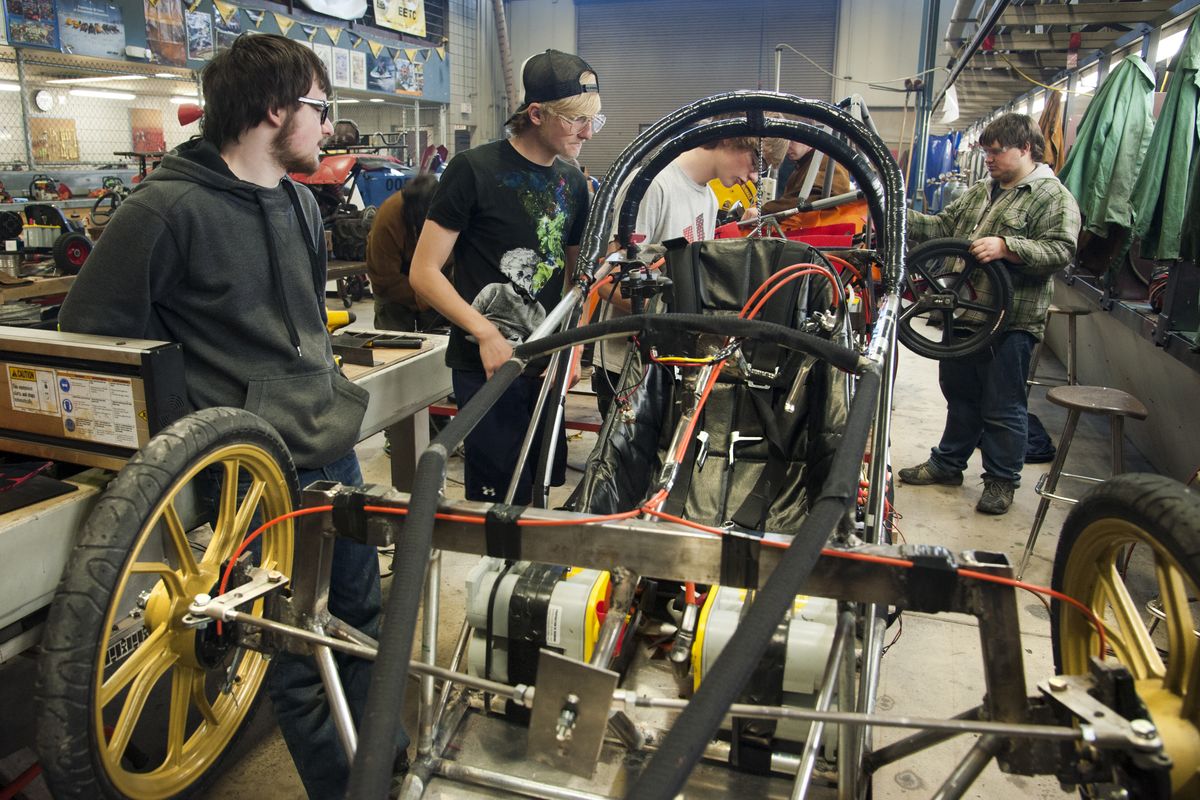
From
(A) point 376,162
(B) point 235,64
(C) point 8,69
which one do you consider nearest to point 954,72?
(A) point 376,162

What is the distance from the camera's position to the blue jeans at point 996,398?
3793mm

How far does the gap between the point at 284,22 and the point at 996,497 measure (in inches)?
400

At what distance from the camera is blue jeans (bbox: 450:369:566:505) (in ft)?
8.23

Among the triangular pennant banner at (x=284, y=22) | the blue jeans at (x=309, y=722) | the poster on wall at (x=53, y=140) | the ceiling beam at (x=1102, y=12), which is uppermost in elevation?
the triangular pennant banner at (x=284, y=22)

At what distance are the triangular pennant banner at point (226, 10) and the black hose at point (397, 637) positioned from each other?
33.1 feet

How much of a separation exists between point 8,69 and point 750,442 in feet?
36.7

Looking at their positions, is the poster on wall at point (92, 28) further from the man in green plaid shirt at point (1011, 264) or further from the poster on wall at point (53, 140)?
the man in green plaid shirt at point (1011, 264)

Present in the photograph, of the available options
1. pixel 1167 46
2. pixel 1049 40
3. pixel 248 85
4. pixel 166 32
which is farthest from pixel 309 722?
pixel 166 32

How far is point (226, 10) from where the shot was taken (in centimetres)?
956

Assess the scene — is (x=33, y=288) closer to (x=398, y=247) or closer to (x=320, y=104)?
(x=398, y=247)

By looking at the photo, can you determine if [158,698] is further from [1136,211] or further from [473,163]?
[1136,211]

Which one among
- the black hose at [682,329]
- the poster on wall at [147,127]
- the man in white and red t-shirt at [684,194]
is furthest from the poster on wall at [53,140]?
Answer: the black hose at [682,329]

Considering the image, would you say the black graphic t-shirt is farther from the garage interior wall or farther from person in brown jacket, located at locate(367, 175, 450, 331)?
the garage interior wall

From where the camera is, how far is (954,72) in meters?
7.70
